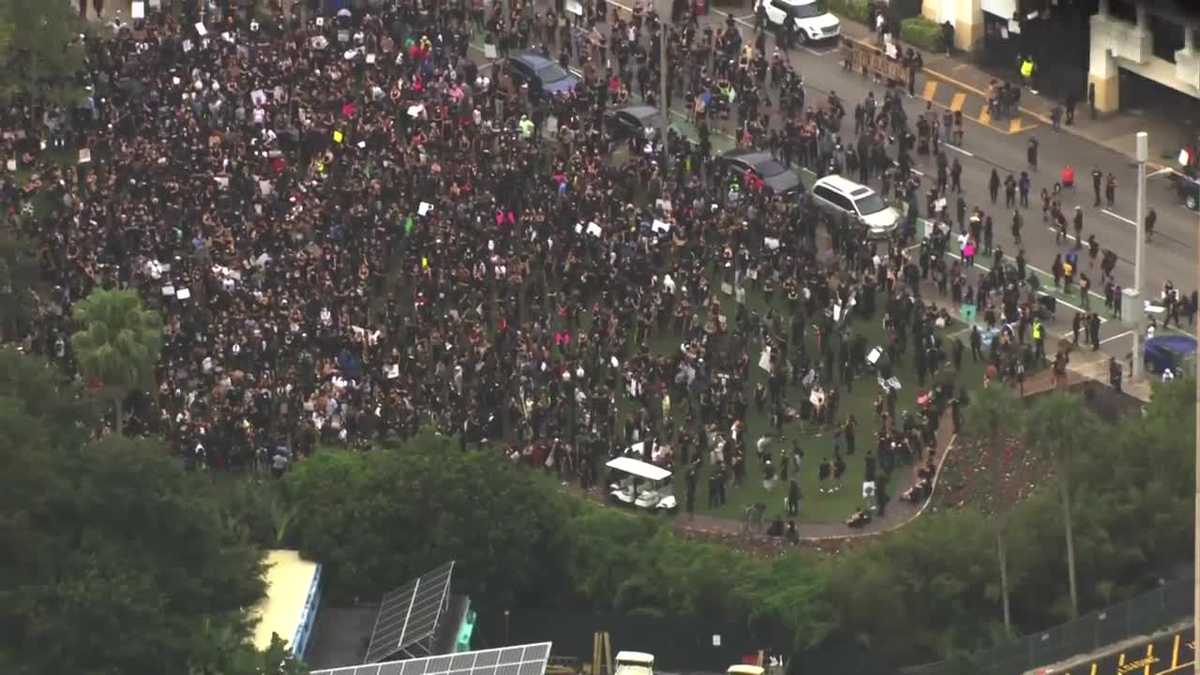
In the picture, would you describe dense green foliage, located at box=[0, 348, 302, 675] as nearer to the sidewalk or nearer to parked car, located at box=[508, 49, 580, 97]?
parked car, located at box=[508, 49, 580, 97]

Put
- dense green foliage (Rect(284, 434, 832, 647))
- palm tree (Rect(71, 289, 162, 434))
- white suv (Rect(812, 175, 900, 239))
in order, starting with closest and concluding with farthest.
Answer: dense green foliage (Rect(284, 434, 832, 647)), palm tree (Rect(71, 289, 162, 434)), white suv (Rect(812, 175, 900, 239))

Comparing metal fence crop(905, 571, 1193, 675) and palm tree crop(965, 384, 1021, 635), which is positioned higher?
palm tree crop(965, 384, 1021, 635)

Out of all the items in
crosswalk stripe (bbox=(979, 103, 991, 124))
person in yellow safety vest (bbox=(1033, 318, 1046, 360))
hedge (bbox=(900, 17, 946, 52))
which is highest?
hedge (bbox=(900, 17, 946, 52))

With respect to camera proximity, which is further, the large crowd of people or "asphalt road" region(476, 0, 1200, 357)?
"asphalt road" region(476, 0, 1200, 357)

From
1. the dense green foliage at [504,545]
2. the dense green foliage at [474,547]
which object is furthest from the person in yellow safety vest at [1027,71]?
the dense green foliage at [504,545]

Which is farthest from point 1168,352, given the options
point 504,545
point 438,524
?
point 438,524

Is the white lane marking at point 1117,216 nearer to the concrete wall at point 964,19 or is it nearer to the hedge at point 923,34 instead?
the concrete wall at point 964,19

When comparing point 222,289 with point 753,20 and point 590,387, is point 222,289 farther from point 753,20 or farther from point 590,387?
point 753,20

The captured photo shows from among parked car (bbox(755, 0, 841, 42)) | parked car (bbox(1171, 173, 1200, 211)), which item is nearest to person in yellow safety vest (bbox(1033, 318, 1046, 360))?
parked car (bbox(1171, 173, 1200, 211))
